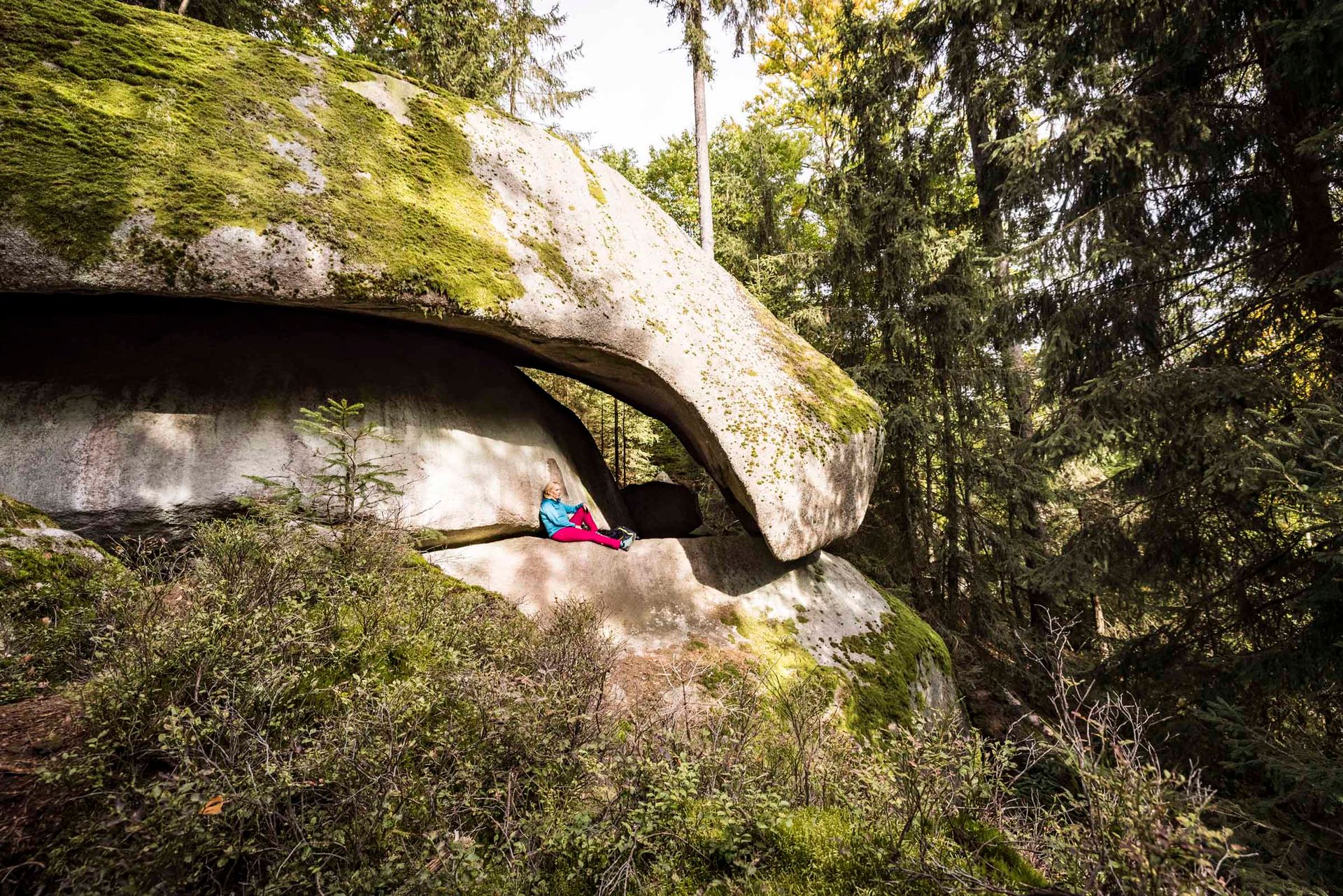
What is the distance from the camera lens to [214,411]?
518 centimetres

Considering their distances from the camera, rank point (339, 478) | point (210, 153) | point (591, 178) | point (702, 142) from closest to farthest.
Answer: point (339, 478) < point (210, 153) < point (591, 178) < point (702, 142)

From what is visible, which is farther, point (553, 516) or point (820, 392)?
point (820, 392)

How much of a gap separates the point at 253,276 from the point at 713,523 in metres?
9.70

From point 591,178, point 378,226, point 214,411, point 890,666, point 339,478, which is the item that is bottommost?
point 890,666

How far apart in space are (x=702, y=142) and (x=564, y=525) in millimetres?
9860

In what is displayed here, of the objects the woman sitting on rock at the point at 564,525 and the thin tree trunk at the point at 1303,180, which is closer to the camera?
the thin tree trunk at the point at 1303,180

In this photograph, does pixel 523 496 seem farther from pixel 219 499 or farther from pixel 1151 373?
pixel 1151 373

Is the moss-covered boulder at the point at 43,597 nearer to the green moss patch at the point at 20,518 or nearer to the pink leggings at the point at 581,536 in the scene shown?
the green moss patch at the point at 20,518

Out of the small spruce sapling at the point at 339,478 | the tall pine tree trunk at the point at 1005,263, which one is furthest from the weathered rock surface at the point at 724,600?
the tall pine tree trunk at the point at 1005,263

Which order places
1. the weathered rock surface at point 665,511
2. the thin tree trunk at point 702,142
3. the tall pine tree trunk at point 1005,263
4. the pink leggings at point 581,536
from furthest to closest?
the thin tree trunk at point 702,142 < the weathered rock surface at point 665,511 < the tall pine tree trunk at point 1005,263 < the pink leggings at point 581,536

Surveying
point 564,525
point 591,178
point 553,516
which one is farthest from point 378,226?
point 564,525

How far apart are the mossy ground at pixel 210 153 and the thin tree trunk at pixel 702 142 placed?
7383 mm

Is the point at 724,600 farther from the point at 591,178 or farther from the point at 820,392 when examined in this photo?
the point at 591,178

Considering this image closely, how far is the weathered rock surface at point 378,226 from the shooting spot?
4039 mm
